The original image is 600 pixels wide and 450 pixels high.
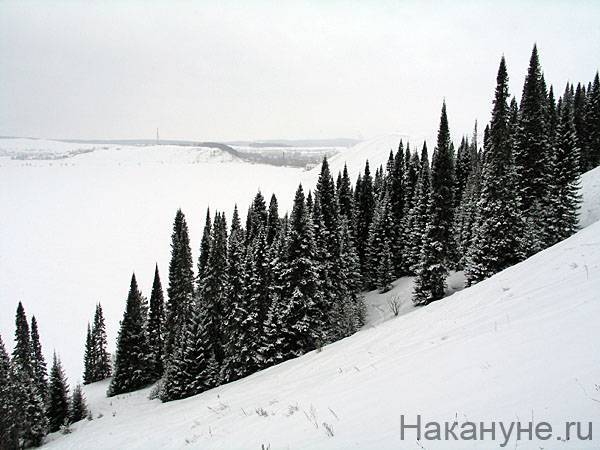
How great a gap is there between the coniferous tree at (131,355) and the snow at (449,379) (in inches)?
1487

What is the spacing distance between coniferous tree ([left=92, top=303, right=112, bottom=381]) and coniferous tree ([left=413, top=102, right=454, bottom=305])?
5282 centimetres

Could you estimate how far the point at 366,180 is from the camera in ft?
214

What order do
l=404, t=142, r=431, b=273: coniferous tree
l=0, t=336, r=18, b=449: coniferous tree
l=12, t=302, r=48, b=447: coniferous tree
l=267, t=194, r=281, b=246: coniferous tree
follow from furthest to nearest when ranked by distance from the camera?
l=267, t=194, r=281, b=246: coniferous tree → l=404, t=142, r=431, b=273: coniferous tree → l=12, t=302, r=48, b=447: coniferous tree → l=0, t=336, r=18, b=449: coniferous tree

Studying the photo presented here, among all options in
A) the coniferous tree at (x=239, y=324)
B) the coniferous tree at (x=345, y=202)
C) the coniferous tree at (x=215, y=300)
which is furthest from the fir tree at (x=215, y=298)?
the coniferous tree at (x=345, y=202)

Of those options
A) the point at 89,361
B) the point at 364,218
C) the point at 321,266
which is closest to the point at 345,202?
the point at 364,218

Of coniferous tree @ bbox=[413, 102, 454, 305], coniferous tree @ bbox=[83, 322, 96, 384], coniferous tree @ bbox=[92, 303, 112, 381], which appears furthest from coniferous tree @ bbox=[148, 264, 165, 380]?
coniferous tree @ bbox=[413, 102, 454, 305]

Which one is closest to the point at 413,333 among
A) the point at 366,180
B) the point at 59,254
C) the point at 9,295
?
the point at 366,180

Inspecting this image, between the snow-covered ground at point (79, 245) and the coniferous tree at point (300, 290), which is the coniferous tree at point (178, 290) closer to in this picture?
the coniferous tree at point (300, 290)

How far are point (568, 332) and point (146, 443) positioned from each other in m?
10.4

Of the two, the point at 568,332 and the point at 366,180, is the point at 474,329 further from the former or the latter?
the point at 366,180

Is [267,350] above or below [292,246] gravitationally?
below

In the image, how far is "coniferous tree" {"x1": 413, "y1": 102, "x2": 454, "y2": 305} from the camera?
35312mm

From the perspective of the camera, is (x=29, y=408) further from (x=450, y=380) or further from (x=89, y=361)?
(x=450, y=380)

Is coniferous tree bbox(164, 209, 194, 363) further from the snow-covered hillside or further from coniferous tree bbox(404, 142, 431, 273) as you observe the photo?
the snow-covered hillside
